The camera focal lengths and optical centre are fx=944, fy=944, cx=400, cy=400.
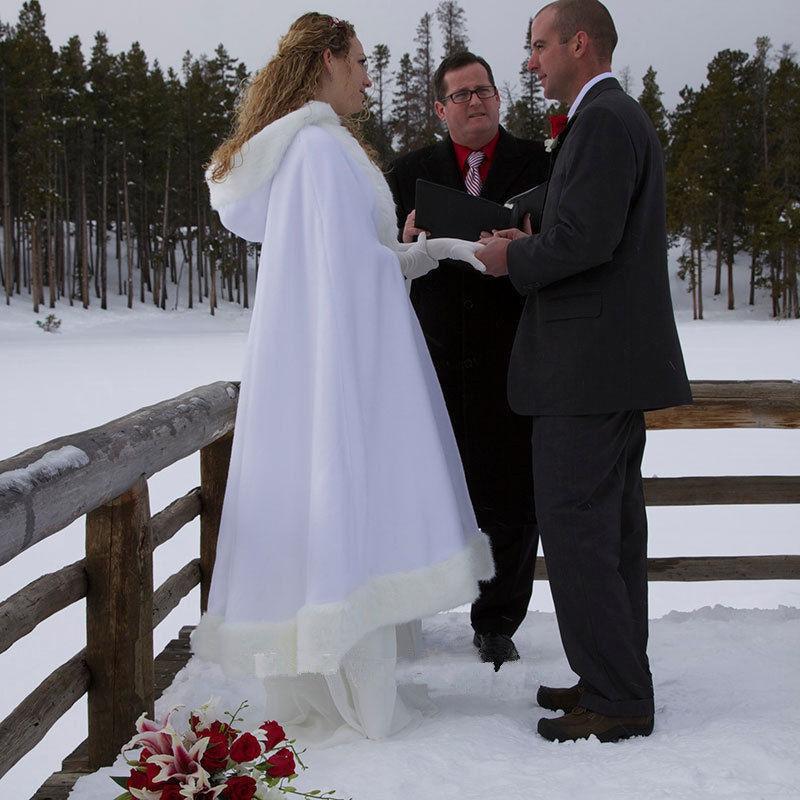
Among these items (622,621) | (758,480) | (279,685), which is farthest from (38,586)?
(758,480)

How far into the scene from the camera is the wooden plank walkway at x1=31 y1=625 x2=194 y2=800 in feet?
8.15

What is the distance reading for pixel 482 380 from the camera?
3621 millimetres

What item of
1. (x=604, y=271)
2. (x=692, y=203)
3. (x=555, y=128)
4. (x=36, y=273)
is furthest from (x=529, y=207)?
(x=692, y=203)

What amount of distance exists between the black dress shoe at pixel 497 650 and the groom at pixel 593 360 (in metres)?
0.69

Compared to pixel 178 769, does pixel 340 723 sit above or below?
below

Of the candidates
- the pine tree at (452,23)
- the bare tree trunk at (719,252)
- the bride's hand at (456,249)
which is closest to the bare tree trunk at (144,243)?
the pine tree at (452,23)

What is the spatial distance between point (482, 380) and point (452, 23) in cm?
6220

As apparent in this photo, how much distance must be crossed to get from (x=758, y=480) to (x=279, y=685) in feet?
7.47

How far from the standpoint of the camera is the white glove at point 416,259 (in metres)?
3.04

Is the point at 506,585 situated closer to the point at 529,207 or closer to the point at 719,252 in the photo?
the point at 529,207

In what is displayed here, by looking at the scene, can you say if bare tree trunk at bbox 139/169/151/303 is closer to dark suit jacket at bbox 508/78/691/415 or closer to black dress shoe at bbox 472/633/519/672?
black dress shoe at bbox 472/633/519/672

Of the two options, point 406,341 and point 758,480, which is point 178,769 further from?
point 758,480

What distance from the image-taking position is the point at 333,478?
2.60 meters

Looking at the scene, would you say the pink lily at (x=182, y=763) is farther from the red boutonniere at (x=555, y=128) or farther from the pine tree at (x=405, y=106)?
the pine tree at (x=405, y=106)
